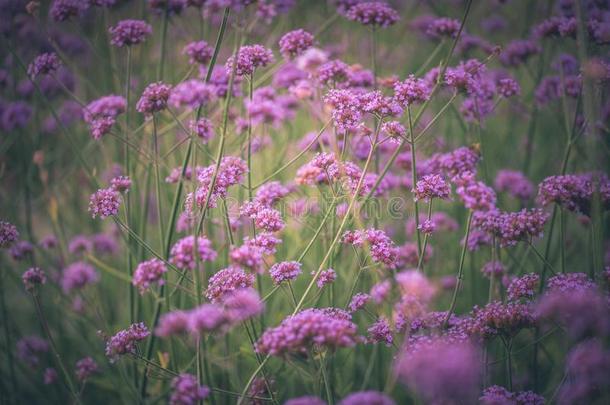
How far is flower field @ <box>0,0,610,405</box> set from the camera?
1.92m

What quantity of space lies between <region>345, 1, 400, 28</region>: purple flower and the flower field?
2 centimetres

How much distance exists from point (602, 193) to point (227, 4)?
1.97 metres

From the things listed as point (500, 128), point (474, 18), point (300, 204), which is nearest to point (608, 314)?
point (300, 204)

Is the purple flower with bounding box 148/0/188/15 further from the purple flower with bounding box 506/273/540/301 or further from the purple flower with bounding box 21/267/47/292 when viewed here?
the purple flower with bounding box 506/273/540/301

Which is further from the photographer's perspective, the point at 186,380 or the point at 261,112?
the point at 261,112

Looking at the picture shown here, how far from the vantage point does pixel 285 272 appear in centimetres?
217

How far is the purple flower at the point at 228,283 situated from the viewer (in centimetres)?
205

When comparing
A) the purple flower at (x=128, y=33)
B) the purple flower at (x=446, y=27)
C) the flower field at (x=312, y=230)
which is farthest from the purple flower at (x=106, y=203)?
the purple flower at (x=446, y=27)

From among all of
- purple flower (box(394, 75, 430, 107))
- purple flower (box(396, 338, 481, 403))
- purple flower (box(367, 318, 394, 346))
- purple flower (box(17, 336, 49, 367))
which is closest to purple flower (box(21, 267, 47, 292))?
purple flower (box(17, 336, 49, 367))

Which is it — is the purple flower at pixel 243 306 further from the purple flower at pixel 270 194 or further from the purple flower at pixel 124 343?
the purple flower at pixel 270 194

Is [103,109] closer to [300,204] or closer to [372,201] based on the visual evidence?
[300,204]

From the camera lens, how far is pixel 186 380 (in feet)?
5.89

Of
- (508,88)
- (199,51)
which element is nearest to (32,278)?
(199,51)

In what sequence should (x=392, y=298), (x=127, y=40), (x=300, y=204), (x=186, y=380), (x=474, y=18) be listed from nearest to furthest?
(x=186, y=380) < (x=392, y=298) < (x=127, y=40) < (x=300, y=204) < (x=474, y=18)
